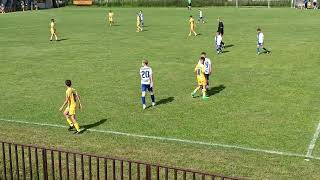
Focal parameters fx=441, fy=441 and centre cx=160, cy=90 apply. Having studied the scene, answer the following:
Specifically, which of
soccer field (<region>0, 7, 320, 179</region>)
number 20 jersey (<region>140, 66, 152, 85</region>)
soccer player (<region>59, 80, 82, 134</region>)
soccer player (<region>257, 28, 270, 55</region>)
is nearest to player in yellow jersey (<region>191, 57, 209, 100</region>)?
soccer field (<region>0, 7, 320, 179</region>)

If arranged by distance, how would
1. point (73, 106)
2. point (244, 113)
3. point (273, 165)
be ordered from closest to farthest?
point (273, 165)
point (73, 106)
point (244, 113)

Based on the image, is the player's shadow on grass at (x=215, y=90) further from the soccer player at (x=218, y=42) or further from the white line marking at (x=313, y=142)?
the soccer player at (x=218, y=42)

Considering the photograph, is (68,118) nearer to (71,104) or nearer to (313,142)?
(71,104)

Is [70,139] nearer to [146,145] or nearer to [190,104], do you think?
[146,145]

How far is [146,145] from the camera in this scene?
1335 centimetres

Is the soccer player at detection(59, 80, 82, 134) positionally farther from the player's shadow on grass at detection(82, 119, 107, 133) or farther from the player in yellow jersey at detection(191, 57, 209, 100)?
the player in yellow jersey at detection(191, 57, 209, 100)

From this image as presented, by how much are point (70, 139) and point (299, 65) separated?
1593 cm

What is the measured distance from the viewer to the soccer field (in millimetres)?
12688

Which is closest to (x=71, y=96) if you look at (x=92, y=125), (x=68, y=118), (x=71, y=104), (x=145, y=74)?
(x=71, y=104)

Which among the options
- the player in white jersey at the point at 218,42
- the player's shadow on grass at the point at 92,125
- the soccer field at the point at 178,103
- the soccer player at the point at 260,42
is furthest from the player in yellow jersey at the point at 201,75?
the soccer player at the point at 260,42

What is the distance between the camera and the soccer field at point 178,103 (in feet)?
41.6

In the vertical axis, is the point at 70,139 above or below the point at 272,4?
below

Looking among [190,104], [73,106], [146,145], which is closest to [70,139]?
[73,106]

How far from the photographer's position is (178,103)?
1797 cm
